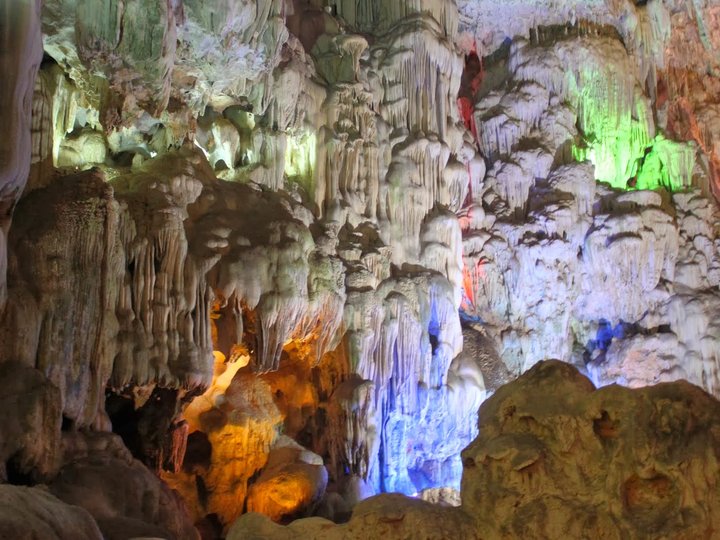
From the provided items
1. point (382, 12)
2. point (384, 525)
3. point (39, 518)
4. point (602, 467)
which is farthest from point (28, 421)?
point (382, 12)

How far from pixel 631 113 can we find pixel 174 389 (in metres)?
9.72

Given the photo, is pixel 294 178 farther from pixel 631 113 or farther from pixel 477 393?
pixel 631 113

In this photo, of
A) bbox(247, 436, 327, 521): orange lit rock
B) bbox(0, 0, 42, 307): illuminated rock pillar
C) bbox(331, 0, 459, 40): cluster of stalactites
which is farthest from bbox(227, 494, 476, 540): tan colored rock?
bbox(331, 0, 459, 40): cluster of stalactites

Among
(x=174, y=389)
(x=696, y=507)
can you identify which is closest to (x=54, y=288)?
(x=174, y=389)

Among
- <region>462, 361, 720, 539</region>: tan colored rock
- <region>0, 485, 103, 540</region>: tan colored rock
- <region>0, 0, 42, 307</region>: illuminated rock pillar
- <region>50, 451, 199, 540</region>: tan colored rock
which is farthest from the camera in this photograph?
<region>50, 451, 199, 540</region>: tan colored rock

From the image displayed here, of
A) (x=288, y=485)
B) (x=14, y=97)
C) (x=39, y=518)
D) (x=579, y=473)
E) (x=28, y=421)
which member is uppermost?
(x=14, y=97)

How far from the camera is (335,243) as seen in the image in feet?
34.0

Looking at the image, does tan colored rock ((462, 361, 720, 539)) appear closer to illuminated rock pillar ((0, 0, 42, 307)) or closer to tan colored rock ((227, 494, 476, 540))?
tan colored rock ((227, 494, 476, 540))

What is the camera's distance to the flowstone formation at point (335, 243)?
649 cm

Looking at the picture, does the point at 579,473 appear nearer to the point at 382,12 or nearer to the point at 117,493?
the point at 117,493

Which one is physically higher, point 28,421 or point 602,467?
point 28,421

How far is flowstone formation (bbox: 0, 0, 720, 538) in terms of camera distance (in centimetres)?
649

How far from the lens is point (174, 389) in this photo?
26.2 ft

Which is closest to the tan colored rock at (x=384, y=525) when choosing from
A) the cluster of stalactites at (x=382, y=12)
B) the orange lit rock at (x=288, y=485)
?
the orange lit rock at (x=288, y=485)
